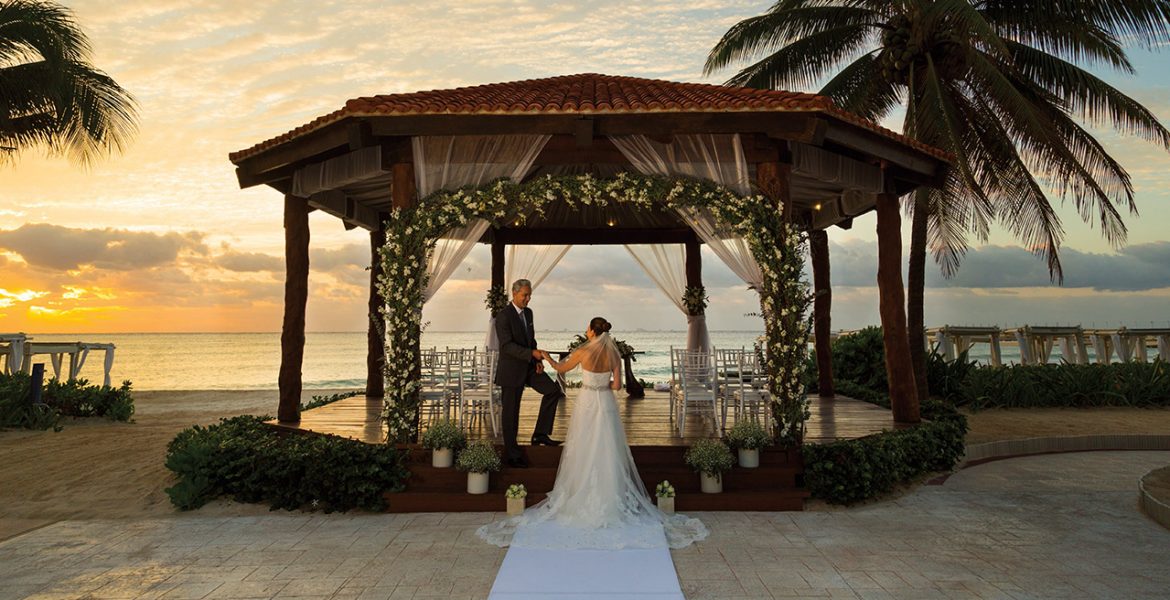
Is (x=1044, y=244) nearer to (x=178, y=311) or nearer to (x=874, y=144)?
(x=874, y=144)

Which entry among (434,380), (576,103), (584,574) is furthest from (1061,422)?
(584,574)

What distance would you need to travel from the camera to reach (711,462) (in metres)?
6.67

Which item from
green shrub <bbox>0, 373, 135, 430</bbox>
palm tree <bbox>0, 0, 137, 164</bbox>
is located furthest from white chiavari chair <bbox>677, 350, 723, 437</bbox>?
palm tree <bbox>0, 0, 137, 164</bbox>

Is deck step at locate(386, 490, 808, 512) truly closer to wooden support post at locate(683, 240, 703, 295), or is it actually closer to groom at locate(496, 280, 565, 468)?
groom at locate(496, 280, 565, 468)

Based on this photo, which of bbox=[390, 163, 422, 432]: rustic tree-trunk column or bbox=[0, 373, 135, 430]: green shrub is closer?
bbox=[390, 163, 422, 432]: rustic tree-trunk column

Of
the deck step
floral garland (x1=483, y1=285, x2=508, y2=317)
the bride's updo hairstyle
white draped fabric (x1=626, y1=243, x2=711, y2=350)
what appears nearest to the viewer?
the bride's updo hairstyle

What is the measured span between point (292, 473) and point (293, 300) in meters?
2.80

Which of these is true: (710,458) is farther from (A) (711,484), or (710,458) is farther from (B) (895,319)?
(B) (895,319)

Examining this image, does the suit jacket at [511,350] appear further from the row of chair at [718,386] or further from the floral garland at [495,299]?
the floral garland at [495,299]

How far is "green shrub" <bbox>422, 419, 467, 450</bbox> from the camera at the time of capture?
692 cm

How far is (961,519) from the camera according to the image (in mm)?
6348

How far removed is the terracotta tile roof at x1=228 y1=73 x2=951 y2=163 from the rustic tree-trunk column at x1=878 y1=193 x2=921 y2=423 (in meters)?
1.12

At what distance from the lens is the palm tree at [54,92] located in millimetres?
12758

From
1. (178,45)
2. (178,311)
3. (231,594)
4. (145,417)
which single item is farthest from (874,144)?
(178,311)
